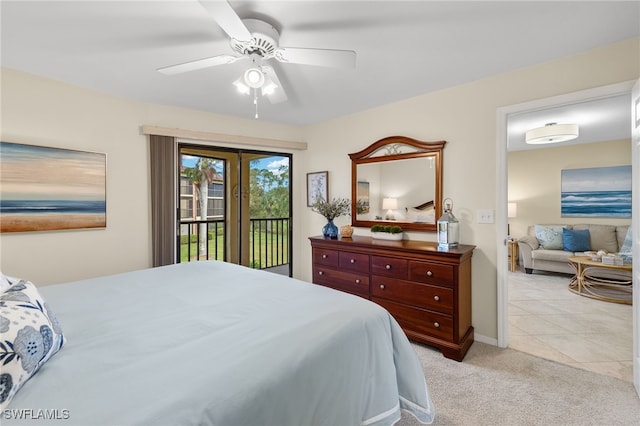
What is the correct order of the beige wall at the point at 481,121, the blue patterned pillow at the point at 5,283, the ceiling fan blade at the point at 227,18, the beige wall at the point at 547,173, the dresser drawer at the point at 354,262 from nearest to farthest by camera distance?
1. the blue patterned pillow at the point at 5,283
2. the ceiling fan blade at the point at 227,18
3. the beige wall at the point at 481,121
4. the dresser drawer at the point at 354,262
5. the beige wall at the point at 547,173

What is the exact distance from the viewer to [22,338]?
0.87 meters

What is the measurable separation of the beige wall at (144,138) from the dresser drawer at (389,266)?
59 cm

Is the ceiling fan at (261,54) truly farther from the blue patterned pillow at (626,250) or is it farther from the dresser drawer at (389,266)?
the blue patterned pillow at (626,250)

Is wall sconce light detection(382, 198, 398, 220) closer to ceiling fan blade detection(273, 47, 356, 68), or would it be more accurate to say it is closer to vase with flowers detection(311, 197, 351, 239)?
vase with flowers detection(311, 197, 351, 239)

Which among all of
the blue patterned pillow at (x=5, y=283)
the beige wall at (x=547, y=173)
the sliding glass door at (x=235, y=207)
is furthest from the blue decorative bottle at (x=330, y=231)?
the beige wall at (x=547, y=173)

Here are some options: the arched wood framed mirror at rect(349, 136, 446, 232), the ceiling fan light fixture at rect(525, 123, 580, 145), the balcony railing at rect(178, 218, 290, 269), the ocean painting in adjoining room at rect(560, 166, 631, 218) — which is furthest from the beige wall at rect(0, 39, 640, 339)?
the ocean painting in adjoining room at rect(560, 166, 631, 218)

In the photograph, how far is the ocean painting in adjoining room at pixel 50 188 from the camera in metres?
2.42

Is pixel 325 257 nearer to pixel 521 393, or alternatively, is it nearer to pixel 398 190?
pixel 398 190

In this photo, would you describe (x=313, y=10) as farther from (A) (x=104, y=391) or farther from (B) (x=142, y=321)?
(A) (x=104, y=391)

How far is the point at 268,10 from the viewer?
1.66m

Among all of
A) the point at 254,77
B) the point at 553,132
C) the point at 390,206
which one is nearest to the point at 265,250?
the point at 390,206

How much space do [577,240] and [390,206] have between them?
3.92 meters

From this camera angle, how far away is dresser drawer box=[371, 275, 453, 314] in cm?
246

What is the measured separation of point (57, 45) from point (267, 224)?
2782 mm
